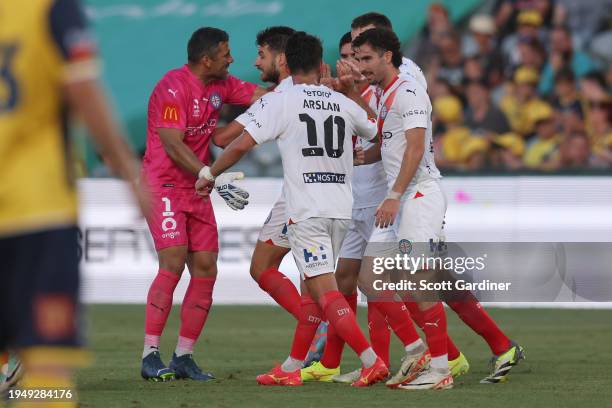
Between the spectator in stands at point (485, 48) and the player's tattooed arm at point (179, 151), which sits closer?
the player's tattooed arm at point (179, 151)

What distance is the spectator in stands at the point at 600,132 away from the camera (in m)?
15.8

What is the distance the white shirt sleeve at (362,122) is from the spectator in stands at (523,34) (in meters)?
9.25

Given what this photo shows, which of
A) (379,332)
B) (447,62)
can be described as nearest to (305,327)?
(379,332)

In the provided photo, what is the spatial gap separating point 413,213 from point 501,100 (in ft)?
29.7

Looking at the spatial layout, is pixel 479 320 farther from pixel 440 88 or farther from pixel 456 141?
pixel 440 88

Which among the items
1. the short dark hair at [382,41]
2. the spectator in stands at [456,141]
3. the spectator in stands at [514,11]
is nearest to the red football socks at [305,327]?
the short dark hair at [382,41]

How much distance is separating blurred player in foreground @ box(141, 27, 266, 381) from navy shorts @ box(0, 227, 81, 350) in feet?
16.1

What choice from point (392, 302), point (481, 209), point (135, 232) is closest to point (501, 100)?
point (481, 209)

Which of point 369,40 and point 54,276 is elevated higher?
point 369,40

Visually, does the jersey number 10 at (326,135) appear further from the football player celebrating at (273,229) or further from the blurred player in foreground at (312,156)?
the football player celebrating at (273,229)

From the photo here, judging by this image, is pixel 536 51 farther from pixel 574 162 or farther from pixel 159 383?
pixel 159 383

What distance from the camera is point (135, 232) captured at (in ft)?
48.6

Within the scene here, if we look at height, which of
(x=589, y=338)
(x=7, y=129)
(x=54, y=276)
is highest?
(x=7, y=129)

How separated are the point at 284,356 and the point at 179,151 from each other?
2329mm
